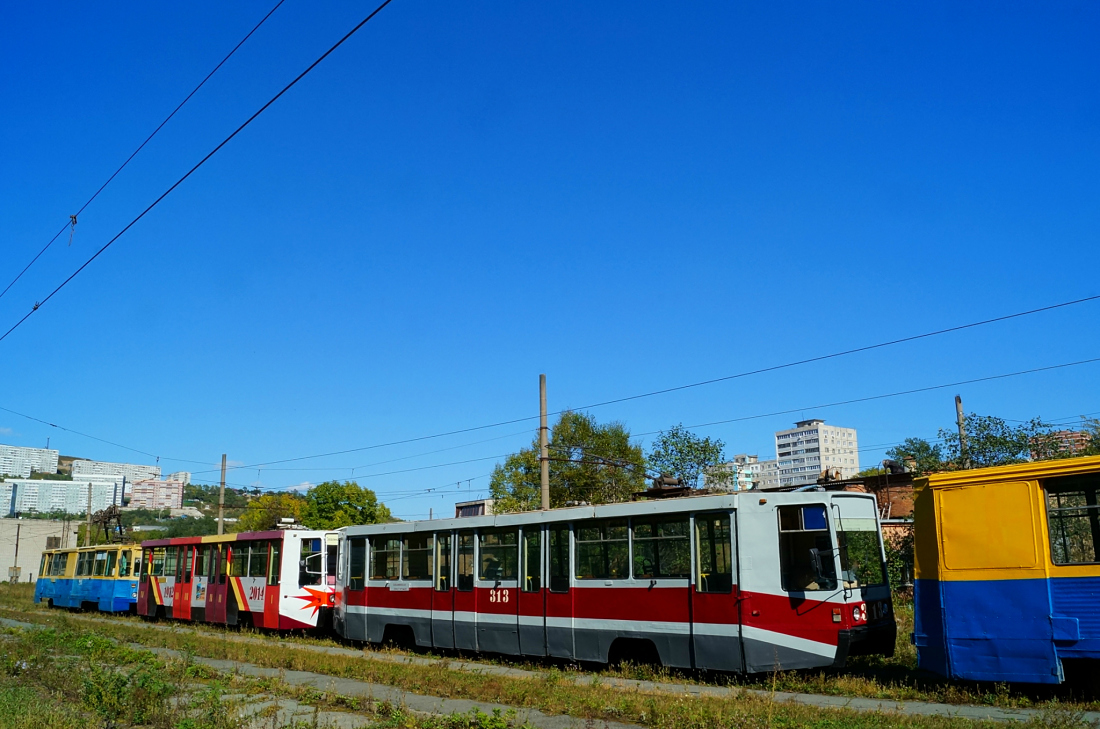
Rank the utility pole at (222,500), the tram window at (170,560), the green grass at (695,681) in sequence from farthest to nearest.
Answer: the utility pole at (222,500), the tram window at (170,560), the green grass at (695,681)

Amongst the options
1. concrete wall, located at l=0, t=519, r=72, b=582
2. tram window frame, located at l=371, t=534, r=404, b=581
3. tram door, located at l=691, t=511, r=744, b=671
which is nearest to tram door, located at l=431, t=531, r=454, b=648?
tram window frame, located at l=371, t=534, r=404, b=581

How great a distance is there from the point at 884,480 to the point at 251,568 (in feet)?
79.8

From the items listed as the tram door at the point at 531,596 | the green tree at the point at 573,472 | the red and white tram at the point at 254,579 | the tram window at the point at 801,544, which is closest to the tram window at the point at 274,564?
the red and white tram at the point at 254,579

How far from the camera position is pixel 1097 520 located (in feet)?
35.7

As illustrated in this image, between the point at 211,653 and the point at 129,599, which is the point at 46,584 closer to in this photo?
the point at 129,599

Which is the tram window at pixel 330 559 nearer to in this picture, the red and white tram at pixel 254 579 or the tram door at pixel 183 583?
the red and white tram at pixel 254 579

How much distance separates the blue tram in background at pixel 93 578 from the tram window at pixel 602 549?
85.7ft

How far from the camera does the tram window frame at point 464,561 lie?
61.8ft

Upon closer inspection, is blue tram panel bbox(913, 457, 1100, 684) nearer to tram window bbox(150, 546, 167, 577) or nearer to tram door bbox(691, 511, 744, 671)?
tram door bbox(691, 511, 744, 671)

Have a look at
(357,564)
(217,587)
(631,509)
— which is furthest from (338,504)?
(631,509)

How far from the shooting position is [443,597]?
1936 cm

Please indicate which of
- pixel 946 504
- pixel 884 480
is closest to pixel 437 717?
pixel 946 504

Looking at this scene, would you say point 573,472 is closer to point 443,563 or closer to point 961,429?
point 961,429

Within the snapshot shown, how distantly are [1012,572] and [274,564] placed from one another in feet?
66.5
